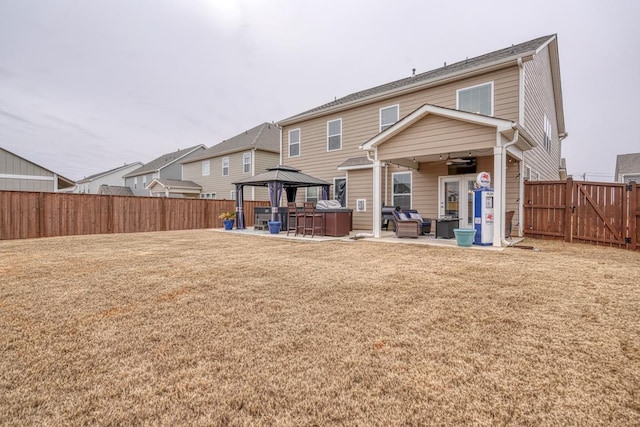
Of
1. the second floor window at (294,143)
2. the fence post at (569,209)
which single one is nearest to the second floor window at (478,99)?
the fence post at (569,209)

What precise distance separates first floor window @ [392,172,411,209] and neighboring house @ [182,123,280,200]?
33.7 feet

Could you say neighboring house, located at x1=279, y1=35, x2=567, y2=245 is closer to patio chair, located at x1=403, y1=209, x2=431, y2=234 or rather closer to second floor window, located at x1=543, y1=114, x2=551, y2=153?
second floor window, located at x1=543, y1=114, x2=551, y2=153


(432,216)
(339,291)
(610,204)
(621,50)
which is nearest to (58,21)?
(339,291)

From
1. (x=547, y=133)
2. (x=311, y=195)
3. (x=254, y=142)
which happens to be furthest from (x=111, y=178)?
(x=547, y=133)

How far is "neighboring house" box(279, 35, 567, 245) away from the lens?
24.3 feet

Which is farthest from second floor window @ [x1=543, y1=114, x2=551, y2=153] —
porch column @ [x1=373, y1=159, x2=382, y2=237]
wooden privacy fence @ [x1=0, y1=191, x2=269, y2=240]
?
wooden privacy fence @ [x1=0, y1=191, x2=269, y2=240]

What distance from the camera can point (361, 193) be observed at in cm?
1184

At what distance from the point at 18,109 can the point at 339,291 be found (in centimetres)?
2428

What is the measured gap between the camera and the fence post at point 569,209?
776 cm

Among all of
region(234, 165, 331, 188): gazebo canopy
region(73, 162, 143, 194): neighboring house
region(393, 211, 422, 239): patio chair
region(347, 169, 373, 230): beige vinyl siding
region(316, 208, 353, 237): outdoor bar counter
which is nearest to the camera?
region(393, 211, 422, 239): patio chair

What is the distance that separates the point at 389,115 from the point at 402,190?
2950 millimetres

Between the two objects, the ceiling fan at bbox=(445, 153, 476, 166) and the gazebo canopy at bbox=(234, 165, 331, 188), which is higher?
the ceiling fan at bbox=(445, 153, 476, 166)

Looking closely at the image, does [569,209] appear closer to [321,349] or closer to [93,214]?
[321,349]

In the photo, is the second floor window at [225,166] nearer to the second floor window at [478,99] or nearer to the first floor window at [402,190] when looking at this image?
the first floor window at [402,190]
